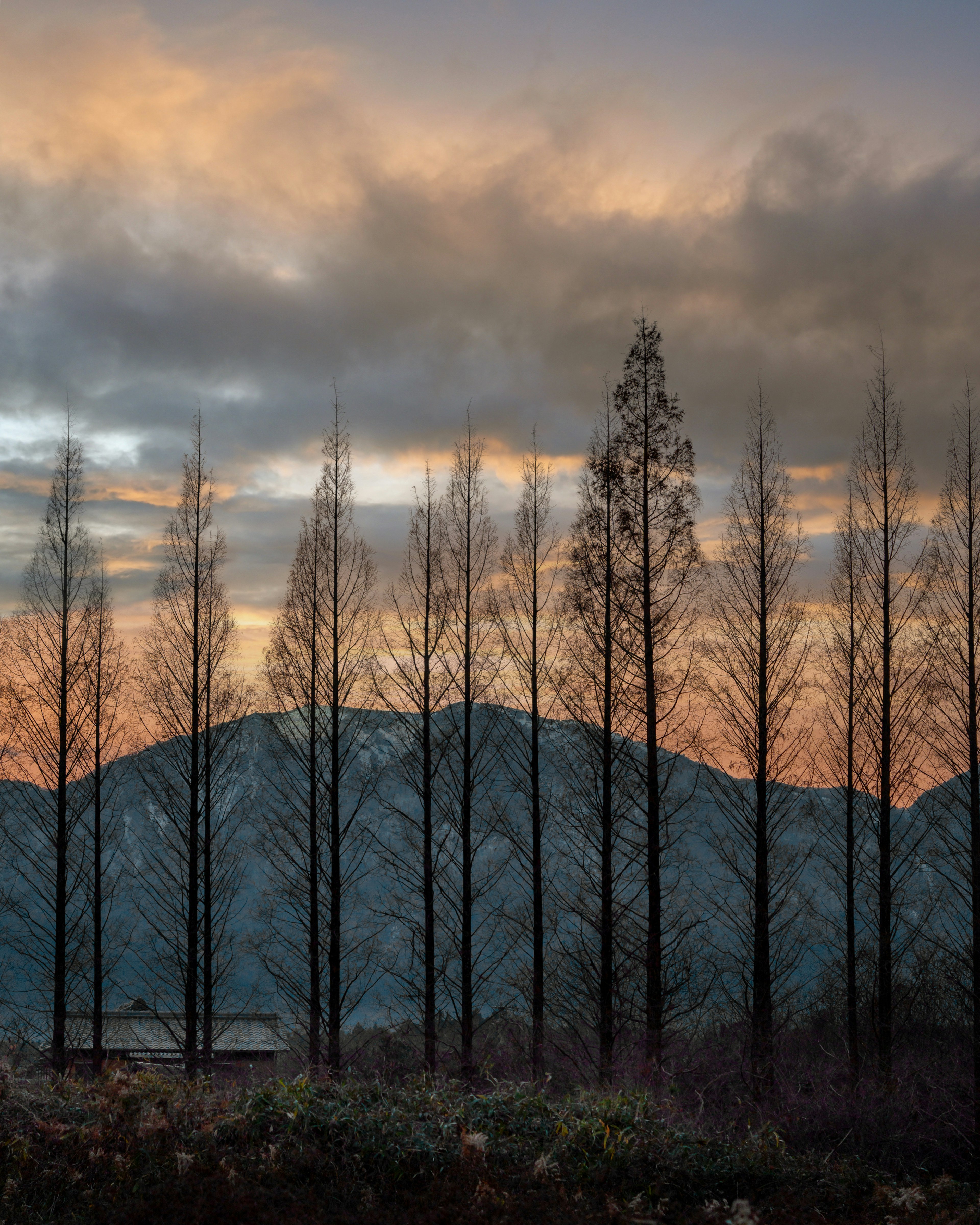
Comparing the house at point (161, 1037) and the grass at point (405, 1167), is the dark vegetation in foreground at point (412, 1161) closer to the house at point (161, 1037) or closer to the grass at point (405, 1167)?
the grass at point (405, 1167)

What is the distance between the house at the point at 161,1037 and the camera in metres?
15.3

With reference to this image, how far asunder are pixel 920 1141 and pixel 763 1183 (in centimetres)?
507

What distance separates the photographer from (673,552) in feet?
47.6

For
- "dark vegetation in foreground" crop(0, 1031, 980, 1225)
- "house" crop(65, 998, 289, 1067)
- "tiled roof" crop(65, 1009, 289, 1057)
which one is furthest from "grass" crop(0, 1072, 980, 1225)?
"tiled roof" crop(65, 1009, 289, 1057)

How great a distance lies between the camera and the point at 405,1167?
18.6 ft

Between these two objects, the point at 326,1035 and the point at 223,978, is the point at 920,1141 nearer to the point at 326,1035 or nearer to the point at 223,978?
the point at 326,1035

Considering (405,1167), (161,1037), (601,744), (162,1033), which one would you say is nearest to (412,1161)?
(405,1167)

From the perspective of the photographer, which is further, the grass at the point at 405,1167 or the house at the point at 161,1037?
the house at the point at 161,1037

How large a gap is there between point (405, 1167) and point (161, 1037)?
99.8 feet

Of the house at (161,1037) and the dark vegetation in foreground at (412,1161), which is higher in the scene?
the dark vegetation in foreground at (412,1161)

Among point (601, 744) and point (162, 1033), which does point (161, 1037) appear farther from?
point (601, 744)

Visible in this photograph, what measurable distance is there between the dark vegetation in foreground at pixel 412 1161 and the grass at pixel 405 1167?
1 centimetres

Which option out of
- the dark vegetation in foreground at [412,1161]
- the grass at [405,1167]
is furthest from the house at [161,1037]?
the grass at [405,1167]

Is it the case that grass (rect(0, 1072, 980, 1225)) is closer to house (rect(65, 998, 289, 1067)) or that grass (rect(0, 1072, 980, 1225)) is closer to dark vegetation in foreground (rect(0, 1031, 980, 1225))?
dark vegetation in foreground (rect(0, 1031, 980, 1225))
